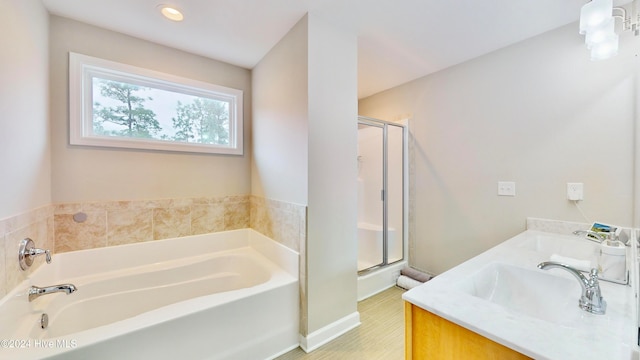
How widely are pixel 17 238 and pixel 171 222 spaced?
941 mm

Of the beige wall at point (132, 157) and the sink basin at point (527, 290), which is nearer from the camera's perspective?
the sink basin at point (527, 290)

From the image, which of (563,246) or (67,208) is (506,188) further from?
(67,208)

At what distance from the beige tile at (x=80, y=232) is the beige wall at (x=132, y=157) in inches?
5.6

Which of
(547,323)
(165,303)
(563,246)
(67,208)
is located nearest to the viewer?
(547,323)

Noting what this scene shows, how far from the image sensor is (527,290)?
3.66 feet

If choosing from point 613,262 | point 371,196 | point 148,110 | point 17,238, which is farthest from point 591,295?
point 148,110

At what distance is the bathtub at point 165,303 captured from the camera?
3.88ft

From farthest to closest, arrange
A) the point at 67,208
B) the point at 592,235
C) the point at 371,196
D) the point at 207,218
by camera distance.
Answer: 1. the point at 371,196
2. the point at 207,218
3. the point at 67,208
4. the point at 592,235

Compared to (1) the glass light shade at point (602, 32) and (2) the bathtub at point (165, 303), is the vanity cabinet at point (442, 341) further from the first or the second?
(1) the glass light shade at point (602, 32)

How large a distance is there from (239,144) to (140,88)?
94 cm

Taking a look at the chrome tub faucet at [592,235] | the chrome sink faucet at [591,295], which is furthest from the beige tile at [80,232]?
the chrome tub faucet at [592,235]

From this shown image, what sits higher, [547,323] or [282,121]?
[282,121]

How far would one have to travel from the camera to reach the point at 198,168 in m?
2.35

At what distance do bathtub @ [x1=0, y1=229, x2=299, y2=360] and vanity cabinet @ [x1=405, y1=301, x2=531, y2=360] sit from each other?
1029mm
